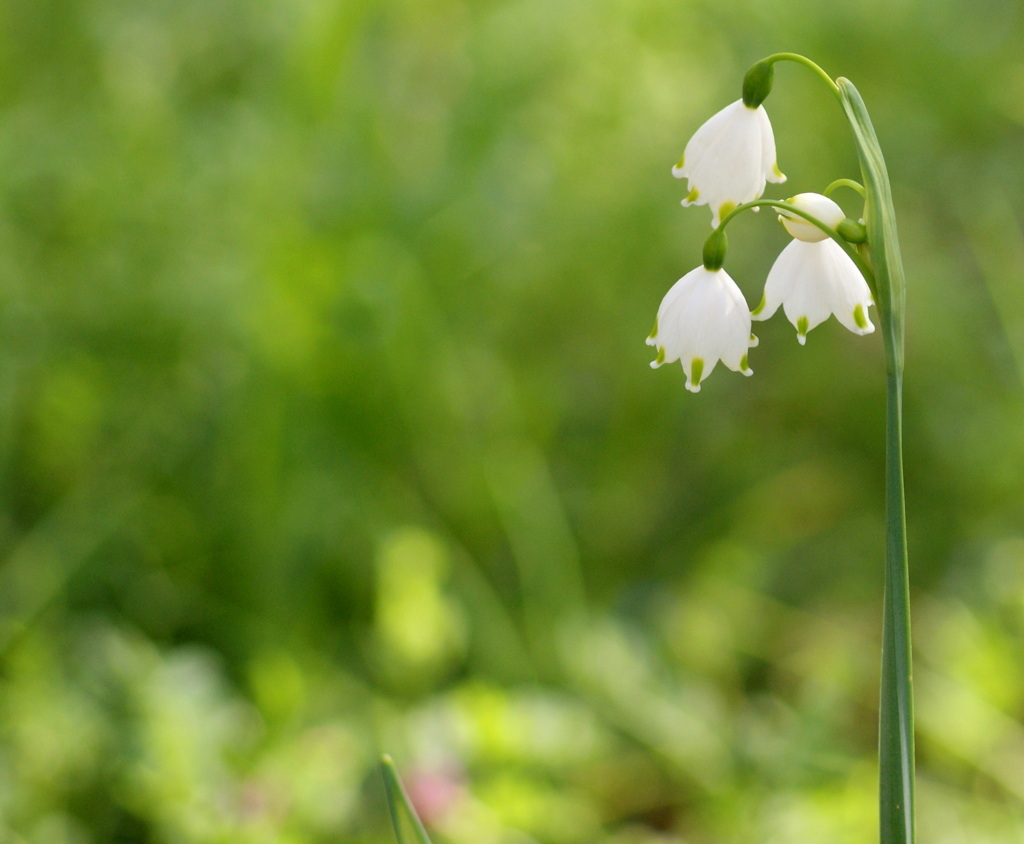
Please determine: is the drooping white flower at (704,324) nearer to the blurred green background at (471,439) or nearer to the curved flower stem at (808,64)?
the curved flower stem at (808,64)

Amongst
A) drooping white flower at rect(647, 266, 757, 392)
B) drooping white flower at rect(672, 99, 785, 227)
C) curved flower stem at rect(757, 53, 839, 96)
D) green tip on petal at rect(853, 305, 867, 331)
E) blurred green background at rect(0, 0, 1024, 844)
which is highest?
blurred green background at rect(0, 0, 1024, 844)

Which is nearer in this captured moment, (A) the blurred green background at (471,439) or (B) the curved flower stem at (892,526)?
(B) the curved flower stem at (892,526)

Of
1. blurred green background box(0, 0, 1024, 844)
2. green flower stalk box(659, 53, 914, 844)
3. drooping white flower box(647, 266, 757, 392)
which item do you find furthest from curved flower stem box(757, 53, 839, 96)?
blurred green background box(0, 0, 1024, 844)

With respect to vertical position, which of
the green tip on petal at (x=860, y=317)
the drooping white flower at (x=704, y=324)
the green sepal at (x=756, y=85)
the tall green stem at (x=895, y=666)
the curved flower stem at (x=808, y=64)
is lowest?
the tall green stem at (x=895, y=666)

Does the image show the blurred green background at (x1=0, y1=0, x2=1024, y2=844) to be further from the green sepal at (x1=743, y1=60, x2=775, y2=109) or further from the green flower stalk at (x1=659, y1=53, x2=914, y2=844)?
the green sepal at (x1=743, y1=60, x2=775, y2=109)

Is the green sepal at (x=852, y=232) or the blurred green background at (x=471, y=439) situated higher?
the blurred green background at (x=471, y=439)

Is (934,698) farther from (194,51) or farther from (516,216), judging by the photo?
(194,51)

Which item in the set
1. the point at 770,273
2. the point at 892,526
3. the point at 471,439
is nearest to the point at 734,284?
the point at 770,273

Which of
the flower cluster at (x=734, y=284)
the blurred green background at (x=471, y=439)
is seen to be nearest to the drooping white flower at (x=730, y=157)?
the flower cluster at (x=734, y=284)
